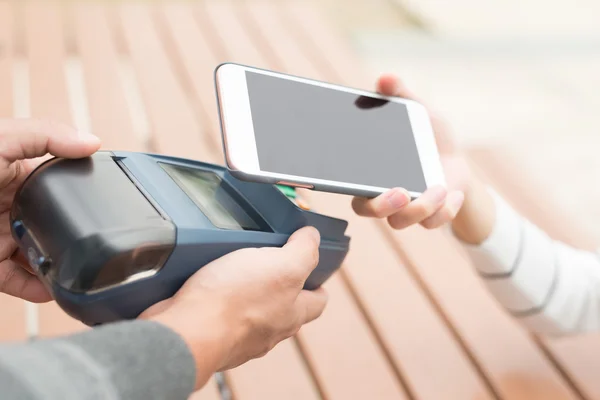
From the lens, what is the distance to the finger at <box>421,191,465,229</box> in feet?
1.94

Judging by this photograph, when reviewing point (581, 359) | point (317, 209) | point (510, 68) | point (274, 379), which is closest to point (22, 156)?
point (274, 379)

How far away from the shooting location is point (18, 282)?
52 centimetres

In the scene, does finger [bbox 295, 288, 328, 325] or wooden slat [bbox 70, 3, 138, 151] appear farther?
wooden slat [bbox 70, 3, 138, 151]

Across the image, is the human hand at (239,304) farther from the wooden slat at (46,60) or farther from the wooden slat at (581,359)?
the wooden slat at (46,60)

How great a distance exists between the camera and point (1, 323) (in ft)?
2.16

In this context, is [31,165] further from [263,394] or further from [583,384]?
[583,384]

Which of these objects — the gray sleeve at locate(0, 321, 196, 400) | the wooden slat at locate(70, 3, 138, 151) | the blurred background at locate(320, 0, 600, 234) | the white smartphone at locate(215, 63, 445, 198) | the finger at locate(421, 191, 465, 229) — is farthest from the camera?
the blurred background at locate(320, 0, 600, 234)

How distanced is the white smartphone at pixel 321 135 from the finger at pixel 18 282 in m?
0.21

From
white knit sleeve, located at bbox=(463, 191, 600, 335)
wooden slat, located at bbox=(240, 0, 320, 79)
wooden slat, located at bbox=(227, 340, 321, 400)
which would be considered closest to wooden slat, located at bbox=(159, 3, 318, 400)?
wooden slat, located at bbox=(227, 340, 321, 400)

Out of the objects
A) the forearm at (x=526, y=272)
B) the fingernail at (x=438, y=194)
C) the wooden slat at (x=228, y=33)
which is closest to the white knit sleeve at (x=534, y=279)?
the forearm at (x=526, y=272)

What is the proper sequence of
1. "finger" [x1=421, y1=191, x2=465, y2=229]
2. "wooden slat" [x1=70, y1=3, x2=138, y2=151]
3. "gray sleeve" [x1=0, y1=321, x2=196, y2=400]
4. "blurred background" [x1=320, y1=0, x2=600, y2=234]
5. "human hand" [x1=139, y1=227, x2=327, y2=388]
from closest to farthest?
"gray sleeve" [x1=0, y1=321, x2=196, y2=400] → "human hand" [x1=139, y1=227, x2=327, y2=388] → "finger" [x1=421, y1=191, x2=465, y2=229] → "wooden slat" [x1=70, y1=3, x2=138, y2=151] → "blurred background" [x1=320, y1=0, x2=600, y2=234]

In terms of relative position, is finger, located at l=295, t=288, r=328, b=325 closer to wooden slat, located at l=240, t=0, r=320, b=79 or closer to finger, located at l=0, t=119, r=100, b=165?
finger, located at l=0, t=119, r=100, b=165

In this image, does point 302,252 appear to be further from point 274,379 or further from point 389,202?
point 274,379

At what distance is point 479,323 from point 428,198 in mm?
234
